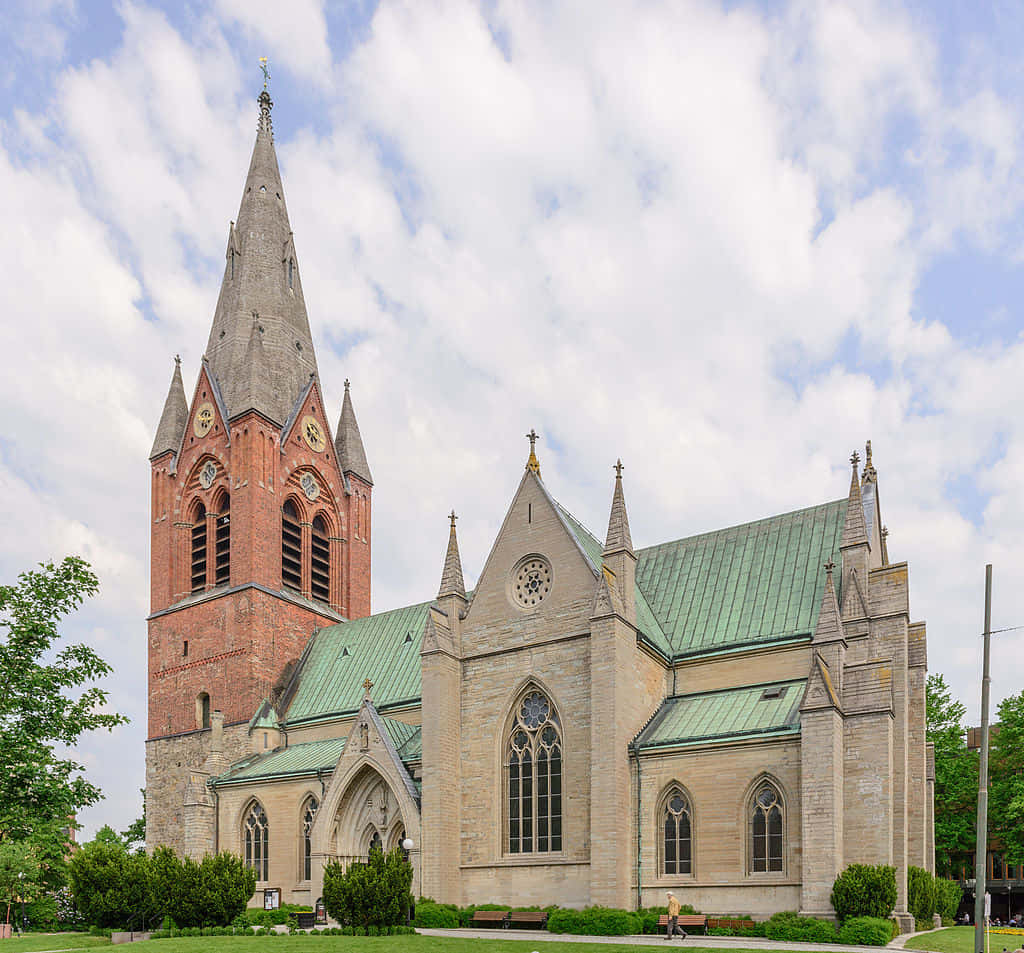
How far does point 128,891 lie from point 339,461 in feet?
93.0

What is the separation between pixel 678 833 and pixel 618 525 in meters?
9.97

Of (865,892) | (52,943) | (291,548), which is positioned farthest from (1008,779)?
(52,943)

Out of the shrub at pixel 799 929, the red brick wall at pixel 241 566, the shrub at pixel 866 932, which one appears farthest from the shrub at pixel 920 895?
the red brick wall at pixel 241 566

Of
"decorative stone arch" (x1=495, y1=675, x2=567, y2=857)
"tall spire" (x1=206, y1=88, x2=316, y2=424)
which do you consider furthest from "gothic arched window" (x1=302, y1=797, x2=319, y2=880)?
"tall spire" (x1=206, y1=88, x2=316, y2=424)

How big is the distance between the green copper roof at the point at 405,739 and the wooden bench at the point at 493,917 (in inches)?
247

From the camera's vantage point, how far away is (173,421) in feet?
178

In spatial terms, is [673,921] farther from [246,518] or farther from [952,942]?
[246,518]

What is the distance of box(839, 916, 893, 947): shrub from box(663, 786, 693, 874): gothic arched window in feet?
18.5

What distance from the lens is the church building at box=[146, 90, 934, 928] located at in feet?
96.0

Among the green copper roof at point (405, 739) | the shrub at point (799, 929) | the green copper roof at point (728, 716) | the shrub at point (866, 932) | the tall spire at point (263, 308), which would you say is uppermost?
the tall spire at point (263, 308)

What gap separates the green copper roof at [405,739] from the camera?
36938 mm

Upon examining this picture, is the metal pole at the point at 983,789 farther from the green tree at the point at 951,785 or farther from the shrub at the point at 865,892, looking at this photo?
the green tree at the point at 951,785

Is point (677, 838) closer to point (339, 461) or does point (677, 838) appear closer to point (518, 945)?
point (518, 945)

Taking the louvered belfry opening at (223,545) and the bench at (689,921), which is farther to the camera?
the louvered belfry opening at (223,545)
